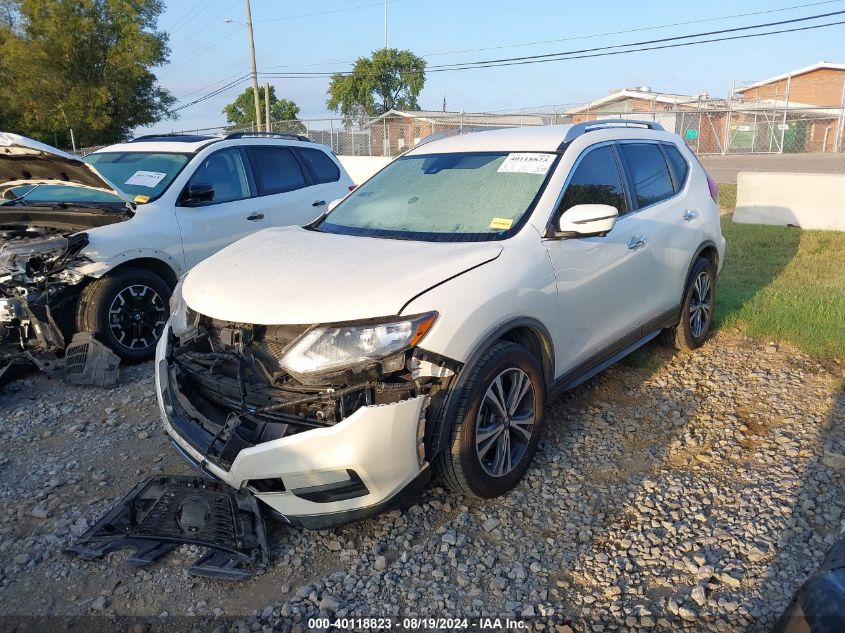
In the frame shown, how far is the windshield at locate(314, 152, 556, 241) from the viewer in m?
3.72

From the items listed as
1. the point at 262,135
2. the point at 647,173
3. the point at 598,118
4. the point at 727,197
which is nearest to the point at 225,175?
the point at 262,135

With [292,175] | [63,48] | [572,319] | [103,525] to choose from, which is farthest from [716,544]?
[63,48]

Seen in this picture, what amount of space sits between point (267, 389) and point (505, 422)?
119cm

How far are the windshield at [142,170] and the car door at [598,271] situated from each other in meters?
3.97

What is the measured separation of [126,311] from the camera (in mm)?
5457

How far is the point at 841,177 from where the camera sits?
1052cm

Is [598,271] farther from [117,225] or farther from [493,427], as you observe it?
[117,225]

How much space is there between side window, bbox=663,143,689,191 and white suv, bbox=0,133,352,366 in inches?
149

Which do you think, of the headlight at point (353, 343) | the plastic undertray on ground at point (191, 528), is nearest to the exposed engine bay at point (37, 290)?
the plastic undertray on ground at point (191, 528)

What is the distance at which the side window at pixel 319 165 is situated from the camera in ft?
24.6

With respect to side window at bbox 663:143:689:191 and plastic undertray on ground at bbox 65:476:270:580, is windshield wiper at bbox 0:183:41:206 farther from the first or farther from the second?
side window at bbox 663:143:689:191

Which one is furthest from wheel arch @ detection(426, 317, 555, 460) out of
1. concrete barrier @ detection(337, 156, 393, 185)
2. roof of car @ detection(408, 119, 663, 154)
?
concrete barrier @ detection(337, 156, 393, 185)

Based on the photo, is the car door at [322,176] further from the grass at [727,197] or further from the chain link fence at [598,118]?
the chain link fence at [598,118]

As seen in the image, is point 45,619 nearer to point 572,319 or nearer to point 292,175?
point 572,319
